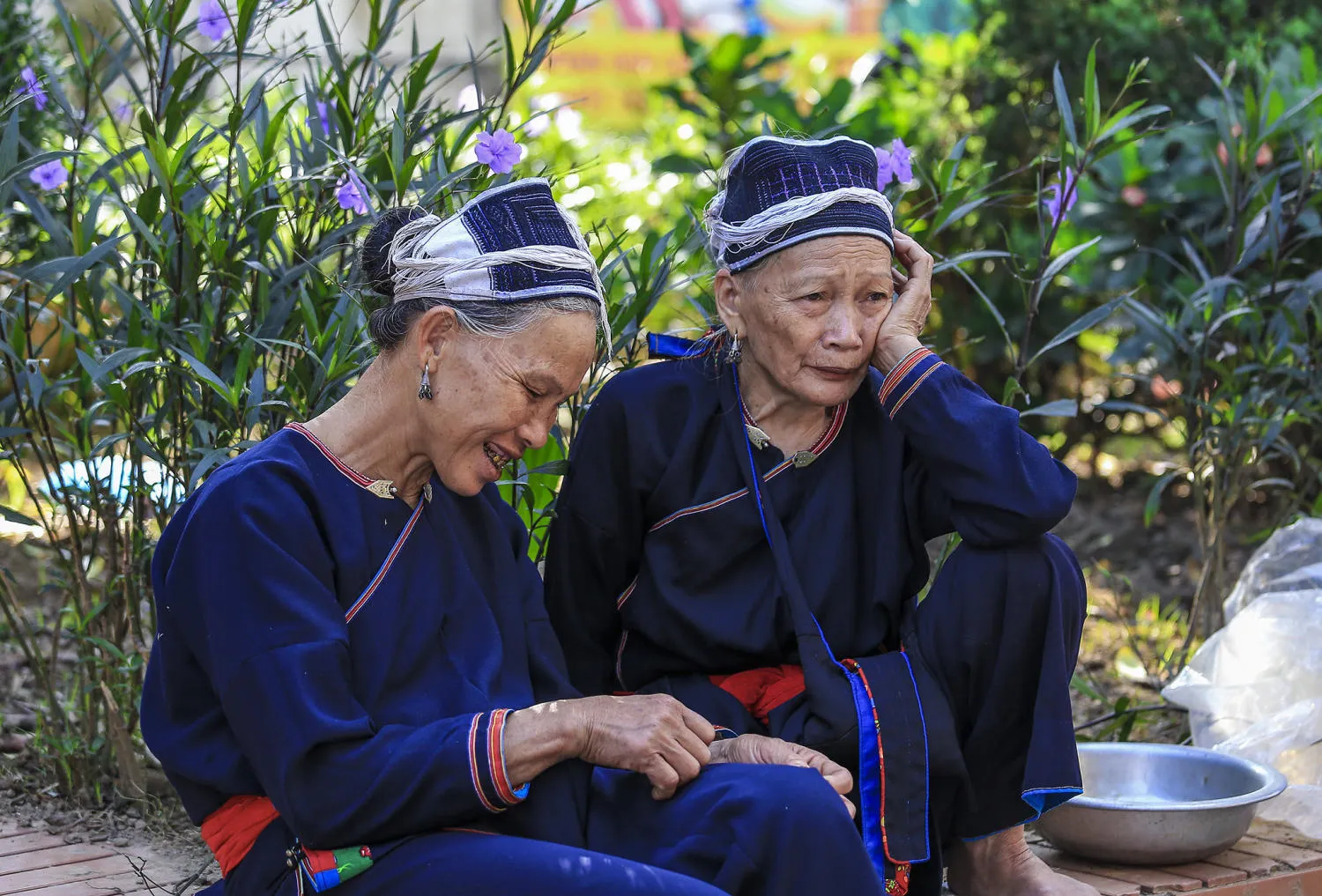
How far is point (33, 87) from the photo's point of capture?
2898mm

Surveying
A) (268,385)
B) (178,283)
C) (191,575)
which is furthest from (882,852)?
(178,283)

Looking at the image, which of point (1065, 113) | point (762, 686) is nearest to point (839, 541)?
point (762, 686)

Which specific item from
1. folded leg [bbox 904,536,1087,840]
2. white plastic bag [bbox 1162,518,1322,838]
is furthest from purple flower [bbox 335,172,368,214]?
white plastic bag [bbox 1162,518,1322,838]

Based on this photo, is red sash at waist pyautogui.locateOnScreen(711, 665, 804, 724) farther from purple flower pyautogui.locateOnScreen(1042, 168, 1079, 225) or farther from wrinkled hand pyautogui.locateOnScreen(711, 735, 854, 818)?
purple flower pyautogui.locateOnScreen(1042, 168, 1079, 225)

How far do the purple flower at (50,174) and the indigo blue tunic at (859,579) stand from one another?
132 centimetres

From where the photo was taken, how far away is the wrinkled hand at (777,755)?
2.34 meters

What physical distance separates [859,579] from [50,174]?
1.93 meters

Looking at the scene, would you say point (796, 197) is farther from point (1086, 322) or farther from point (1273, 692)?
point (1273, 692)

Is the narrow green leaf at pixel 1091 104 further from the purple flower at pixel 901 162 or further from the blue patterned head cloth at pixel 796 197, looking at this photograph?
the blue patterned head cloth at pixel 796 197

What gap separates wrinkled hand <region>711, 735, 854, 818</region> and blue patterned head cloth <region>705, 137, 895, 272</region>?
876mm

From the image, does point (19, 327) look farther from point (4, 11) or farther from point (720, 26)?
point (720, 26)

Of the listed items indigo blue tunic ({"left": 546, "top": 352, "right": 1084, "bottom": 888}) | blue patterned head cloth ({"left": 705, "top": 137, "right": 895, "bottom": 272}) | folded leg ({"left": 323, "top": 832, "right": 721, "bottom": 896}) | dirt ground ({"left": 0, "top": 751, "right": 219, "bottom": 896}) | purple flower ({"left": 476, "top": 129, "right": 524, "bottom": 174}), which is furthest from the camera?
dirt ground ({"left": 0, "top": 751, "right": 219, "bottom": 896})

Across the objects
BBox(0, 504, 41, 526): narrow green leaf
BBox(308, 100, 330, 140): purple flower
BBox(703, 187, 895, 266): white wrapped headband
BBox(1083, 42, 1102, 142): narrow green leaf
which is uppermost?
BBox(308, 100, 330, 140): purple flower

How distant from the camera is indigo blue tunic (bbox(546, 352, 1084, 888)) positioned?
2.53m
